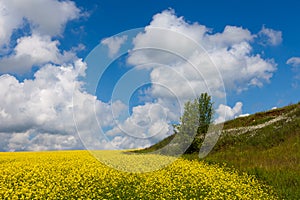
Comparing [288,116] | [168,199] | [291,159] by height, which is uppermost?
[288,116]

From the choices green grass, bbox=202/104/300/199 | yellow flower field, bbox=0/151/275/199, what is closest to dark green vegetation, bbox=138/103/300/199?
green grass, bbox=202/104/300/199

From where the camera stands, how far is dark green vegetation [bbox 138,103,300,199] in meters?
17.0

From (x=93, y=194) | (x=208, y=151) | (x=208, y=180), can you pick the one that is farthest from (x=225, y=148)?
(x=93, y=194)

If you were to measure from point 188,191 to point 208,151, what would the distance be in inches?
877

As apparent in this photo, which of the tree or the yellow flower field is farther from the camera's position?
the tree

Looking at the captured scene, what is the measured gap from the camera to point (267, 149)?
29031 millimetres

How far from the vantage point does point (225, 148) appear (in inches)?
1326

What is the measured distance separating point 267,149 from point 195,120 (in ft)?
21.0

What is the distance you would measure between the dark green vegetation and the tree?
5.10 feet

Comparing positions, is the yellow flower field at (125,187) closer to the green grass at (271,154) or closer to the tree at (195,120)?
the green grass at (271,154)

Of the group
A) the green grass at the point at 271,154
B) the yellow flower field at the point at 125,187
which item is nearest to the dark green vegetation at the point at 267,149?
the green grass at the point at 271,154

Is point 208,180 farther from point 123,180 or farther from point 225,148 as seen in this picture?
point 225,148

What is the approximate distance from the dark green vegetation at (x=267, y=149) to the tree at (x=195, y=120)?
1.55 metres

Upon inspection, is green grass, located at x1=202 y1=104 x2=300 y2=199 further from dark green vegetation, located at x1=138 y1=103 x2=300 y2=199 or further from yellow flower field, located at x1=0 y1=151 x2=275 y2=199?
yellow flower field, located at x1=0 y1=151 x2=275 y2=199
